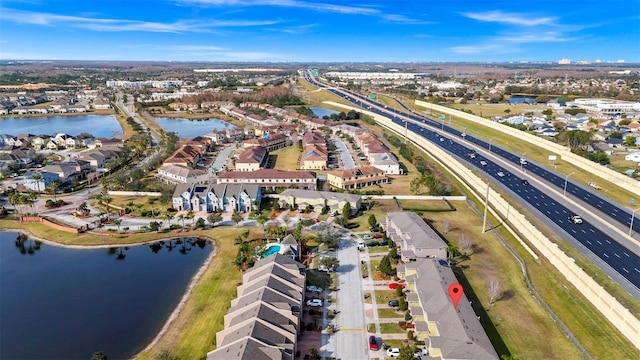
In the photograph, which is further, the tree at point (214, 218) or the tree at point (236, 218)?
the tree at point (236, 218)

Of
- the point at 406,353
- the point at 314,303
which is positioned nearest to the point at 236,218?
the point at 314,303

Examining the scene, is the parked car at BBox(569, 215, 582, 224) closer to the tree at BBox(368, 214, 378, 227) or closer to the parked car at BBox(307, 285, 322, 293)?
the tree at BBox(368, 214, 378, 227)

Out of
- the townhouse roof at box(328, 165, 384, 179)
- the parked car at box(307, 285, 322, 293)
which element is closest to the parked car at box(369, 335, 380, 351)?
the parked car at box(307, 285, 322, 293)

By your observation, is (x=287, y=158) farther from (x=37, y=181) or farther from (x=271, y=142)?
(x=37, y=181)

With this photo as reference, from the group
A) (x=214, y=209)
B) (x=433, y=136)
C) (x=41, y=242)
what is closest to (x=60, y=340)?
(x=41, y=242)

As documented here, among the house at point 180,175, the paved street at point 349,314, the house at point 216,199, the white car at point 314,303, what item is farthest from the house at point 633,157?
the house at point 180,175

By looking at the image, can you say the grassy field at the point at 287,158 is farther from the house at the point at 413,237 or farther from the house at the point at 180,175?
the house at the point at 413,237
